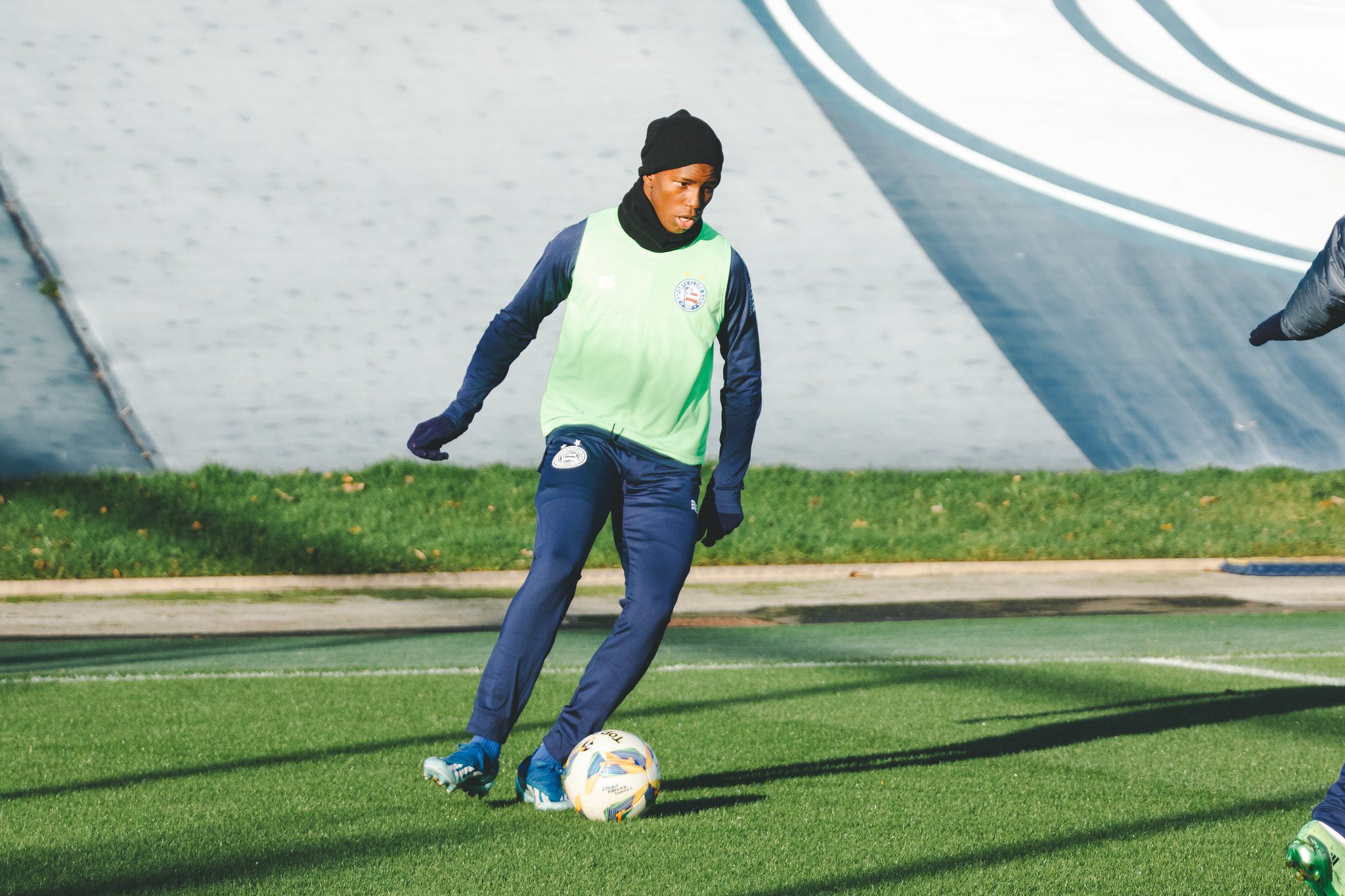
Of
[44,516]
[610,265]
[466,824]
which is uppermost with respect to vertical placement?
[610,265]

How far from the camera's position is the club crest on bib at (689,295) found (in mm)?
4465

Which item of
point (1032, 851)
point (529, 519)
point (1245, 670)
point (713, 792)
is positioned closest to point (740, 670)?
point (1245, 670)

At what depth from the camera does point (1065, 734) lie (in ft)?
20.1

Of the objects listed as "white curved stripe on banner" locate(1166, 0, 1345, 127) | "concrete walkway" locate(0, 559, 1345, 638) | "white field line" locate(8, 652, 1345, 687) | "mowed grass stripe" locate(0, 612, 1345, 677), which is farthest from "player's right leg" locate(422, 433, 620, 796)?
"white curved stripe on banner" locate(1166, 0, 1345, 127)

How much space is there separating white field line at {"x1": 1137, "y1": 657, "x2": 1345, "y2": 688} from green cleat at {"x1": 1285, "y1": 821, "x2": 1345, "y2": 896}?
4667 millimetres

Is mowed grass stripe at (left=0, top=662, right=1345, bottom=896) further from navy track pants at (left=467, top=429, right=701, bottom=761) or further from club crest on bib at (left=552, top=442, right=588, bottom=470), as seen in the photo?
club crest on bib at (left=552, top=442, right=588, bottom=470)

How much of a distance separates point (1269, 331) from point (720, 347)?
60.7 inches

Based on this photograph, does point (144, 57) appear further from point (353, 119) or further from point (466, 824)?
point (466, 824)

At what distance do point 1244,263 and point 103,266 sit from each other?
41.5ft

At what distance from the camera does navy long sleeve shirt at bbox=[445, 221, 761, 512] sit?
455 cm

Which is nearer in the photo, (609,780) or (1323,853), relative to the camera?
(1323,853)

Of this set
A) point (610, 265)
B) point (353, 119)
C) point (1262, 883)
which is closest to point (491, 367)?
point (610, 265)

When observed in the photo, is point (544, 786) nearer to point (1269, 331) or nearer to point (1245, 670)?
point (1269, 331)

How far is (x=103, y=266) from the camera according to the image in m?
15.6
